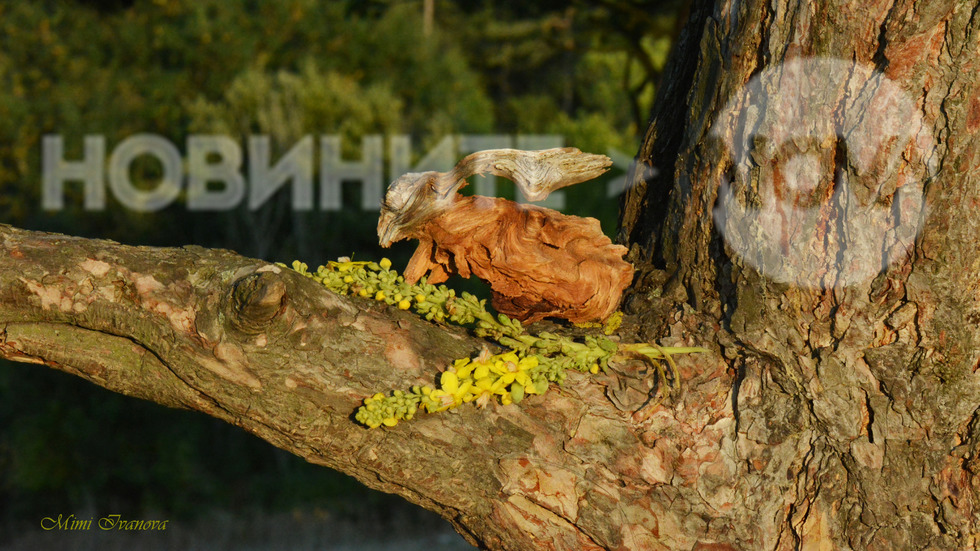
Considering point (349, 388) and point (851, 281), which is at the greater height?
point (851, 281)

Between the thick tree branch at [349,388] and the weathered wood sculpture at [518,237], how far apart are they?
200mm

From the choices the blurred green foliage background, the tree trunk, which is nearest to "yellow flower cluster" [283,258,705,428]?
the tree trunk

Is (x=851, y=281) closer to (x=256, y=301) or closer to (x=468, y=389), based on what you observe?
(x=468, y=389)

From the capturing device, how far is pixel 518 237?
60.9 inches

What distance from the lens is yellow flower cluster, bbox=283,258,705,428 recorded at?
1300mm

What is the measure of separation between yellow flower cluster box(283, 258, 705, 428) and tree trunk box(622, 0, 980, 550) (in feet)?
0.62

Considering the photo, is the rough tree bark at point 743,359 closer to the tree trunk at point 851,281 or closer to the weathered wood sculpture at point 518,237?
the tree trunk at point 851,281

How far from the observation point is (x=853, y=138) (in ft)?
4.28

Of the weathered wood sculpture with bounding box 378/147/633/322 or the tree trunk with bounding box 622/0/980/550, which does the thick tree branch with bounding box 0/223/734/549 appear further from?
the weathered wood sculpture with bounding box 378/147/633/322

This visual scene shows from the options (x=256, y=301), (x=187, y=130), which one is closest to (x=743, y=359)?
(x=256, y=301)

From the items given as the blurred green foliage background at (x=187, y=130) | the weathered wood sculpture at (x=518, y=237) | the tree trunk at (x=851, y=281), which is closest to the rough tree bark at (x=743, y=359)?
the tree trunk at (x=851, y=281)

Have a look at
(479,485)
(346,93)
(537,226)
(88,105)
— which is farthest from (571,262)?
(88,105)

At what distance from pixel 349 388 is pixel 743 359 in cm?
69

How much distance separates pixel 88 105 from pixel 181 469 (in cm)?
269
